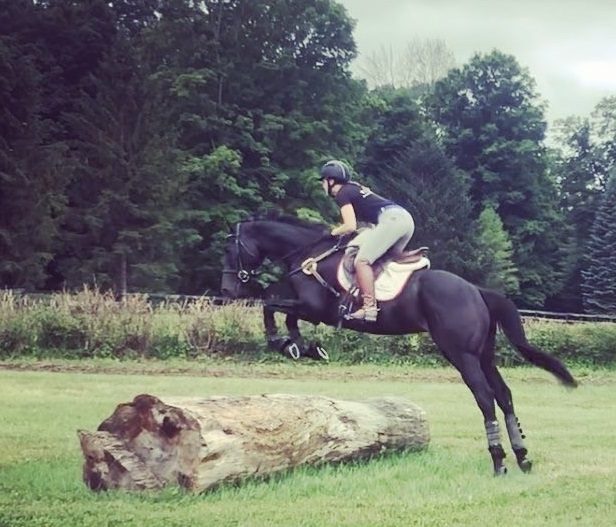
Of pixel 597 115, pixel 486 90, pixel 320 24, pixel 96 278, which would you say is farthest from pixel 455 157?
pixel 96 278

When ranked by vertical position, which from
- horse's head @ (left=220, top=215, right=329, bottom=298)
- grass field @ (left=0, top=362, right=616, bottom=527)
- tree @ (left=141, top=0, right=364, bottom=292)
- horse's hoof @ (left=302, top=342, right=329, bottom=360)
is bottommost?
grass field @ (left=0, top=362, right=616, bottom=527)

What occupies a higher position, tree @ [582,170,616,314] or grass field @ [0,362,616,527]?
tree @ [582,170,616,314]

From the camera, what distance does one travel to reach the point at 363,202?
5.67 metres

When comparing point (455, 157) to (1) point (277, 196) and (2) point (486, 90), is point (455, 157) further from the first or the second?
(1) point (277, 196)

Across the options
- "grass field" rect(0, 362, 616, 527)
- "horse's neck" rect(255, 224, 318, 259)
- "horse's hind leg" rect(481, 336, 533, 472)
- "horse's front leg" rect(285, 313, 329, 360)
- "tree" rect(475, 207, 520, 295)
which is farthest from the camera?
"tree" rect(475, 207, 520, 295)

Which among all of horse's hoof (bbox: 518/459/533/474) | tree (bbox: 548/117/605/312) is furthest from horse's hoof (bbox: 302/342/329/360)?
tree (bbox: 548/117/605/312)

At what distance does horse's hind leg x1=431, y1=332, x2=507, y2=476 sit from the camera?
18.7 ft

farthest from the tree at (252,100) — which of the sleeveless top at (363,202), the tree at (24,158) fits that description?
the sleeveless top at (363,202)

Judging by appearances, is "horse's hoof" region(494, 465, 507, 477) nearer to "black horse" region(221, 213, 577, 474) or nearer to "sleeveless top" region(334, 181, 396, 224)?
"black horse" region(221, 213, 577, 474)

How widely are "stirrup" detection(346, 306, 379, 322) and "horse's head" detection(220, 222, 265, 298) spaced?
2.15 ft

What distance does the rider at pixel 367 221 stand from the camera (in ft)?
18.0

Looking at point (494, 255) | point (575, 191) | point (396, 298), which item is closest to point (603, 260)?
point (494, 255)

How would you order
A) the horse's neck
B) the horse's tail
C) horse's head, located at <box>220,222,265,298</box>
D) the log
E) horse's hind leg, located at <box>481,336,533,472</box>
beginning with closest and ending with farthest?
the log → horse's head, located at <box>220,222,265,298</box> → the horse's neck → the horse's tail → horse's hind leg, located at <box>481,336,533,472</box>

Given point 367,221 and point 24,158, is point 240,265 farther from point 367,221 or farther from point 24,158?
point 24,158
